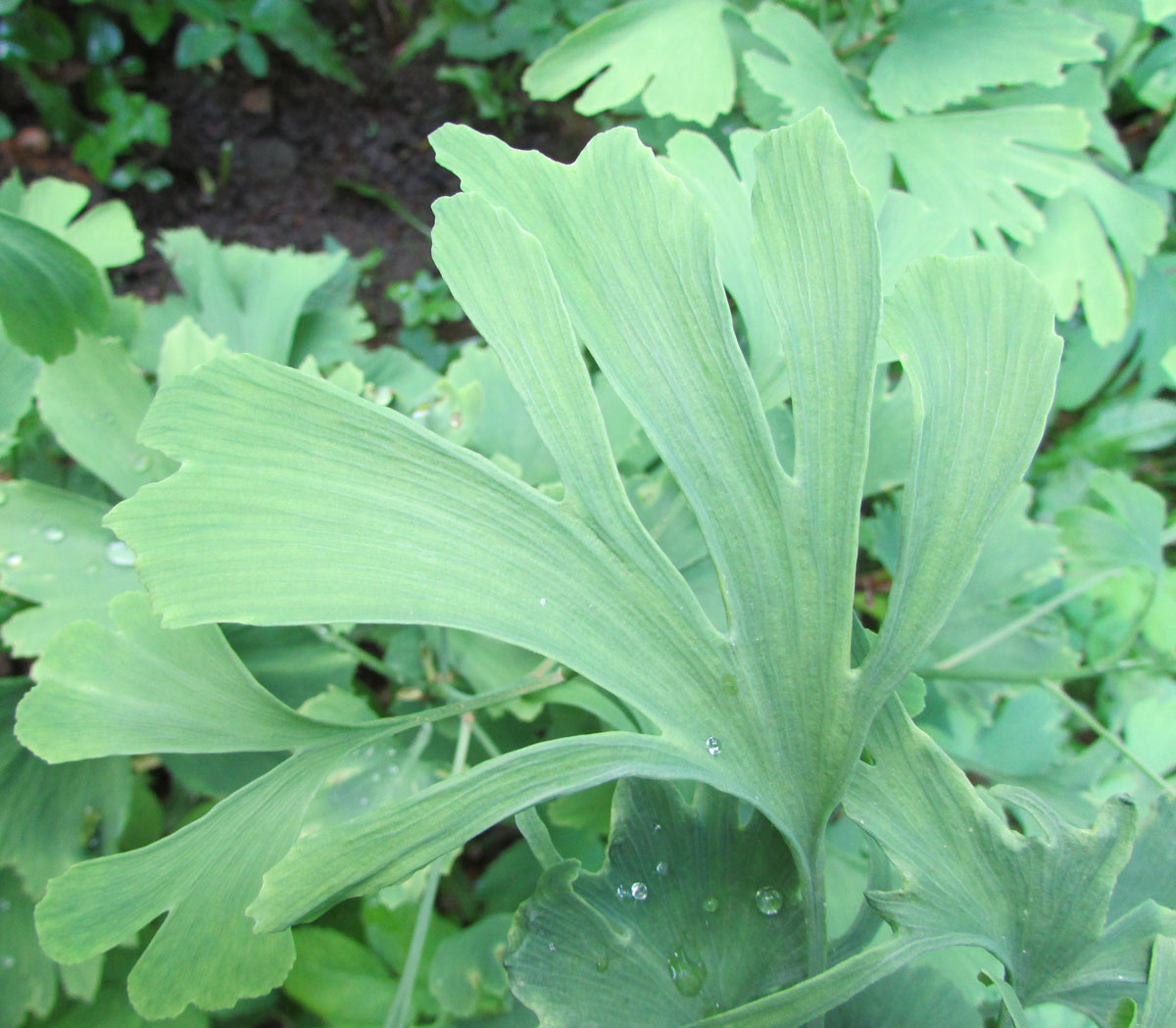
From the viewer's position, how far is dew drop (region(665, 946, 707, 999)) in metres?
0.49

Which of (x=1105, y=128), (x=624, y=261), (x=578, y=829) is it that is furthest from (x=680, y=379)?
(x=1105, y=128)

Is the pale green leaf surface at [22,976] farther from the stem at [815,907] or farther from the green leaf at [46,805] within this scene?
the stem at [815,907]

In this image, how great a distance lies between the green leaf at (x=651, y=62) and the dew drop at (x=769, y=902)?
739 mm

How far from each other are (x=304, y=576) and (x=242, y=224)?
Result: 132 centimetres

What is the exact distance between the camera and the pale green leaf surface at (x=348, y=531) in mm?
399

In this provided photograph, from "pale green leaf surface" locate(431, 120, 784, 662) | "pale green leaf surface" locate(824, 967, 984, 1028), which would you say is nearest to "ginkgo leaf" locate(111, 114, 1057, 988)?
"pale green leaf surface" locate(431, 120, 784, 662)

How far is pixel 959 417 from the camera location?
0.46 m

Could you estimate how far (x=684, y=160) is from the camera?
2.19 feet

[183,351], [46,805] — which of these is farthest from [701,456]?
[46,805]

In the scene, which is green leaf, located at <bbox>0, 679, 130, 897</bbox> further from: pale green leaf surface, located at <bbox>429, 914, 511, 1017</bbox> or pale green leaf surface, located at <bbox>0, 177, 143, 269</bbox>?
pale green leaf surface, located at <bbox>0, 177, 143, 269</bbox>

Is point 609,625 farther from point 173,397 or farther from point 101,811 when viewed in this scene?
point 101,811

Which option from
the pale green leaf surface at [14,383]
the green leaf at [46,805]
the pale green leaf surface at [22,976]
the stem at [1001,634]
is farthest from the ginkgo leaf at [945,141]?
the pale green leaf surface at [22,976]

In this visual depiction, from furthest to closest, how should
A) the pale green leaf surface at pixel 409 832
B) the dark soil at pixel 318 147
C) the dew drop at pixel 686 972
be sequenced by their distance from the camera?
1. the dark soil at pixel 318 147
2. the dew drop at pixel 686 972
3. the pale green leaf surface at pixel 409 832

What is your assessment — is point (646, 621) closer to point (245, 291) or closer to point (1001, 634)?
point (1001, 634)
